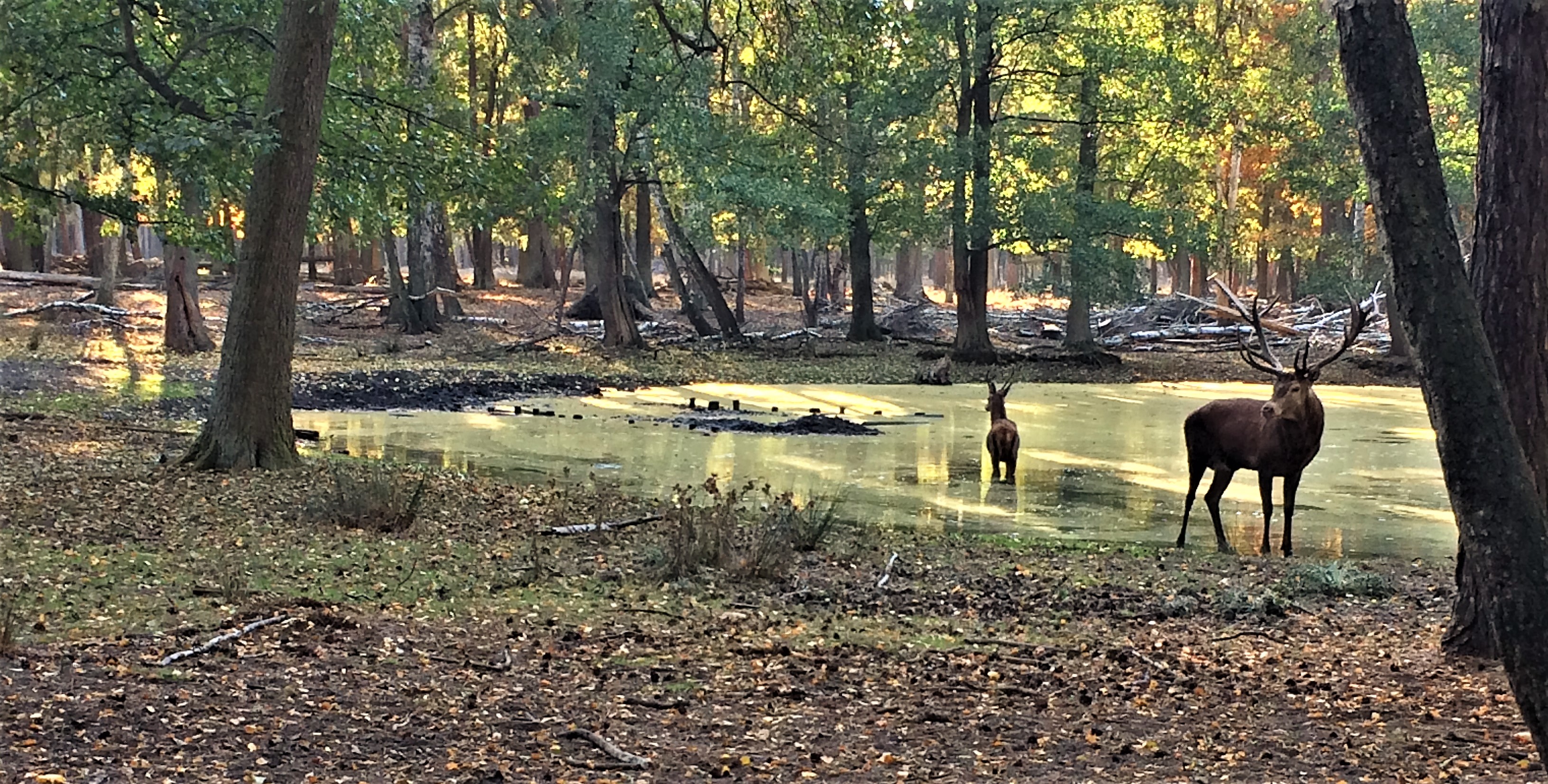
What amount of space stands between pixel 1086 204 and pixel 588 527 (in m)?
19.3

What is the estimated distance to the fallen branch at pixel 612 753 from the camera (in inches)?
182

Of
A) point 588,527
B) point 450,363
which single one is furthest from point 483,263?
point 588,527

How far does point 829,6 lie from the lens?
12594 mm

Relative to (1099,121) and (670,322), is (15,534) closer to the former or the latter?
(1099,121)

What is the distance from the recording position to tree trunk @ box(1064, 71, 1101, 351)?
26.7 metres

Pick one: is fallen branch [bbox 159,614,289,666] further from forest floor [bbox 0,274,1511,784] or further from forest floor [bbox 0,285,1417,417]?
forest floor [bbox 0,285,1417,417]

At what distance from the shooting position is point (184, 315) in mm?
23438

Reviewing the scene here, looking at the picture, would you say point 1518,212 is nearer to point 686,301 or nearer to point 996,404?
point 996,404

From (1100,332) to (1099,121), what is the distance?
9233 millimetres

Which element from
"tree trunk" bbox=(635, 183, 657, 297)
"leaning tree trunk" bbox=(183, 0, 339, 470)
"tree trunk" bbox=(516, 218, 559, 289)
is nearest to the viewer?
"leaning tree trunk" bbox=(183, 0, 339, 470)

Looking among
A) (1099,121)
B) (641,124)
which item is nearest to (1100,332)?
(1099,121)

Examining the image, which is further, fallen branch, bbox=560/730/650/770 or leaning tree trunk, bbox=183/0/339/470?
leaning tree trunk, bbox=183/0/339/470

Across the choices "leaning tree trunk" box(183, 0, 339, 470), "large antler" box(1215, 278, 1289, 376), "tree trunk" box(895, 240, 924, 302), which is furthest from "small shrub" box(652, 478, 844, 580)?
"tree trunk" box(895, 240, 924, 302)

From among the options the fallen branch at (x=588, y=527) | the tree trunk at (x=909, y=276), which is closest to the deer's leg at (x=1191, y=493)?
the fallen branch at (x=588, y=527)
